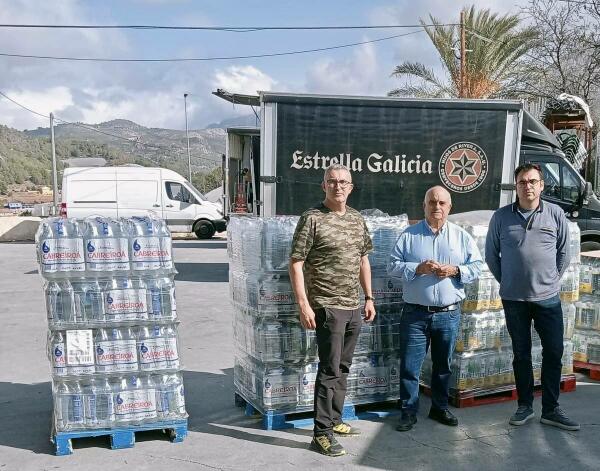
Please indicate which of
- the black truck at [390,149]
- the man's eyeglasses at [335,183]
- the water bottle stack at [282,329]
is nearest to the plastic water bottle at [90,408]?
the water bottle stack at [282,329]

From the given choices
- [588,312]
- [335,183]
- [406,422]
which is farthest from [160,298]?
[588,312]

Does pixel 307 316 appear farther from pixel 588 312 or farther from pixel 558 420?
pixel 588 312

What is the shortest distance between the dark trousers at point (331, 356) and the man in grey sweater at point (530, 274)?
52.7 inches

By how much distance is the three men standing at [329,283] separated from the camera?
16.6 ft

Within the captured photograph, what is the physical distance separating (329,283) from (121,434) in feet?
6.42

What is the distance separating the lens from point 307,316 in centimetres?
501

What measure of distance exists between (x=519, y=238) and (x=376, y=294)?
1278 mm

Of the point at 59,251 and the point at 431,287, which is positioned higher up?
the point at 59,251

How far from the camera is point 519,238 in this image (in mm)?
5551

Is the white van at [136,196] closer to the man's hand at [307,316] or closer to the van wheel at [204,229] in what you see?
the van wheel at [204,229]

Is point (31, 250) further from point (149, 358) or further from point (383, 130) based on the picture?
point (149, 358)

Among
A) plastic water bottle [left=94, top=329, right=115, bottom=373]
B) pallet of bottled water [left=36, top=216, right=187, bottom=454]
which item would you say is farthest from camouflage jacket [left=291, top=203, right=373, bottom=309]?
plastic water bottle [left=94, top=329, right=115, bottom=373]

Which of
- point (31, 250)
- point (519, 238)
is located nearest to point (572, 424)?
point (519, 238)

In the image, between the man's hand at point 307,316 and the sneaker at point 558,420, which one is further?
the sneaker at point 558,420
